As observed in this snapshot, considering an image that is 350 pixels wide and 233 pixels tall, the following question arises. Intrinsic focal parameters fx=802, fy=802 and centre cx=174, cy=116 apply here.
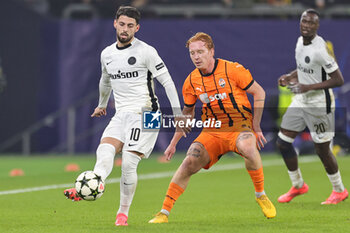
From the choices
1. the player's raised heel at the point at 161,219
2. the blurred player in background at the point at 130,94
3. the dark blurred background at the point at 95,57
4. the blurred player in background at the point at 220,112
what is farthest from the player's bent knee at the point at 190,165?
the dark blurred background at the point at 95,57

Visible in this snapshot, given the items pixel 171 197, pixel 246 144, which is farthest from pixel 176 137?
pixel 246 144

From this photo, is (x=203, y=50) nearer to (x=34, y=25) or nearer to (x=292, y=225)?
(x=292, y=225)

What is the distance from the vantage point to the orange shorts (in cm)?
803

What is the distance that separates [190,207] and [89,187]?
2.52 m

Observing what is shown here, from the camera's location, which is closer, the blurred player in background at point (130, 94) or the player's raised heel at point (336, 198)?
the blurred player in background at point (130, 94)

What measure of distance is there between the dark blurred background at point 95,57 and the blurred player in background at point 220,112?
10.1m

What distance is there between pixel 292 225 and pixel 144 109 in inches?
71.8

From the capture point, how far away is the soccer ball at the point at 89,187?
7.10 m

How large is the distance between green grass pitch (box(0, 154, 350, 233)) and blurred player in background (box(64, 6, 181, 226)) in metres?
0.57

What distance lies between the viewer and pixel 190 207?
9398 millimetres

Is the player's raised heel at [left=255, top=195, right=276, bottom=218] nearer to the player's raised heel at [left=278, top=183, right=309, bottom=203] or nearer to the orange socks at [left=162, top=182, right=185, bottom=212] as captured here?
the orange socks at [left=162, top=182, right=185, bottom=212]

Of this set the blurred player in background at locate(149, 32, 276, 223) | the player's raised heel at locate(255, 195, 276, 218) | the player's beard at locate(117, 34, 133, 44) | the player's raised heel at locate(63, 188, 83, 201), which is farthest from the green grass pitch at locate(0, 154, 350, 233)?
the player's beard at locate(117, 34, 133, 44)

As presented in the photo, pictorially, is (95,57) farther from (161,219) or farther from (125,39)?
(161,219)

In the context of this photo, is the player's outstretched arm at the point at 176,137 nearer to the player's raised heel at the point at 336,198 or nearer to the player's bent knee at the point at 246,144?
the player's bent knee at the point at 246,144
